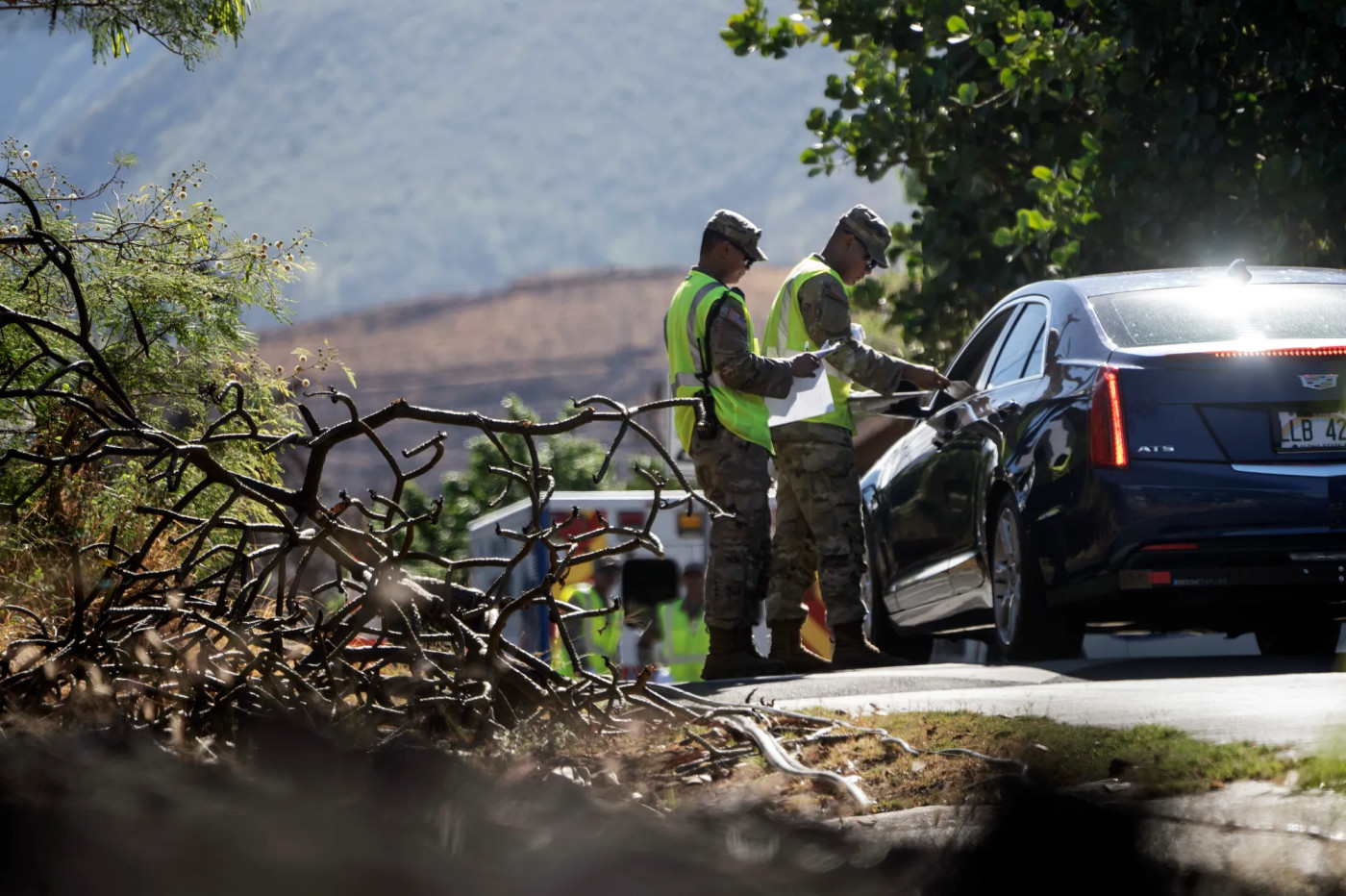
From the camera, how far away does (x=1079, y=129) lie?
1539 centimetres

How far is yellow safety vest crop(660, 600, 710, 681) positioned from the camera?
17375 mm

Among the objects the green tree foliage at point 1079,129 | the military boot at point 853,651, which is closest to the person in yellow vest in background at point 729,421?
the military boot at point 853,651

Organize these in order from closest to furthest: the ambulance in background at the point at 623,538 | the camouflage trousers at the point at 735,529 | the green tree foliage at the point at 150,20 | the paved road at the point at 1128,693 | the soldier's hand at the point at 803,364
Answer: the paved road at the point at 1128,693 < the green tree foliage at the point at 150,20 < the camouflage trousers at the point at 735,529 < the soldier's hand at the point at 803,364 < the ambulance in background at the point at 623,538

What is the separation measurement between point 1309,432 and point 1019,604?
1.35 meters

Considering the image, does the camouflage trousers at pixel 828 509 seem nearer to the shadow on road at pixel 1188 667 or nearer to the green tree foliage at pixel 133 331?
the shadow on road at pixel 1188 667

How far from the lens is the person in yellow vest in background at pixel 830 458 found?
8.48 meters

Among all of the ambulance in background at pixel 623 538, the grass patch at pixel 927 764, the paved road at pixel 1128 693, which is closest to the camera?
the grass patch at pixel 927 764

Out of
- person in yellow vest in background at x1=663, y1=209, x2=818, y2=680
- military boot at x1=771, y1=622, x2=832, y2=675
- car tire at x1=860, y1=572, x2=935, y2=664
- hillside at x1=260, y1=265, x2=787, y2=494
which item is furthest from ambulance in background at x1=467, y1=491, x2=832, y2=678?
hillside at x1=260, y1=265, x2=787, y2=494

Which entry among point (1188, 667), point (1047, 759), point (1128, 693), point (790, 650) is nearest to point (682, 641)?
point (790, 650)

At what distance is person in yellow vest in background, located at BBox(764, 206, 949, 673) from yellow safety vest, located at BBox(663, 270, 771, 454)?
0.35 meters

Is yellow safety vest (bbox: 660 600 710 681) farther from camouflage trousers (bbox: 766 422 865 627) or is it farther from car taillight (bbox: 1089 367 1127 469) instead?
car taillight (bbox: 1089 367 1127 469)

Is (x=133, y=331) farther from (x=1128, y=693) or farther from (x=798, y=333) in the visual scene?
(x=1128, y=693)

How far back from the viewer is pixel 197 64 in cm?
734

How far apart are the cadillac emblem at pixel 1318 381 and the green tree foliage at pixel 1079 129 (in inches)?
218
